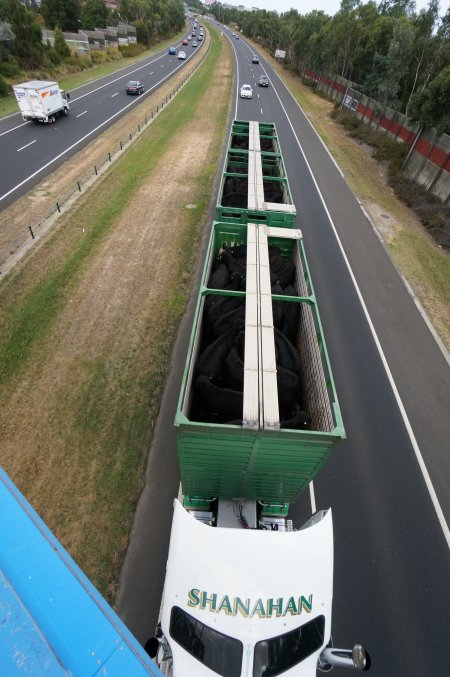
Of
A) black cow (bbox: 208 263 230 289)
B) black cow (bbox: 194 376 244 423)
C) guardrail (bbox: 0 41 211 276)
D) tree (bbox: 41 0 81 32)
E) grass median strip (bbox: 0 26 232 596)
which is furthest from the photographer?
tree (bbox: 41 0 81 32)

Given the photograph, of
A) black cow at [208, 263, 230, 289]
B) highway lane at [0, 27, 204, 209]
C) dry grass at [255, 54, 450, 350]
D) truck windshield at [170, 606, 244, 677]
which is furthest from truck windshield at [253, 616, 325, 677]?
highway lane at [0, 27, 204, 209]

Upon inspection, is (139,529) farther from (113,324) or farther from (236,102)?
(236,102)

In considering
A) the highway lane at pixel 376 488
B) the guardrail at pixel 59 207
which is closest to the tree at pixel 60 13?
the guardrail at pixel 59 207

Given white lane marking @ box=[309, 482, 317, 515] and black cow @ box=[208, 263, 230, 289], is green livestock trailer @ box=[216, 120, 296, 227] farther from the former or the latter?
white lane marking @ box=[309, 482, 317, 515]

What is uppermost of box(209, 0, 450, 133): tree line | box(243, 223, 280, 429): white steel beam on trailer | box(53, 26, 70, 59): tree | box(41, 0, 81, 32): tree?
box(209, 0, 450, 133): tree line

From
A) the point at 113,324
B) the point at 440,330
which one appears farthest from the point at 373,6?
the point at 113,324

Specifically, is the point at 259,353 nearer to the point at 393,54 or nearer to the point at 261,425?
the point at 261,425
